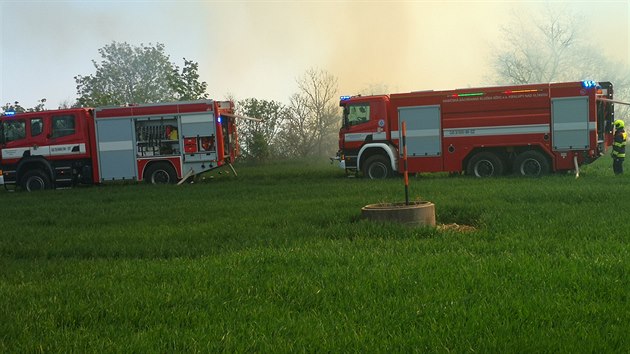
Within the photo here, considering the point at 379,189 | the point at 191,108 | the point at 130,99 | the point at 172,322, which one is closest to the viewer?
the point at 172,322

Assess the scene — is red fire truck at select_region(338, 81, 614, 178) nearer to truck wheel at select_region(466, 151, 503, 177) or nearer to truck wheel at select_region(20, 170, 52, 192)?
truck wheel at select_region(466, 151, 503, 177)

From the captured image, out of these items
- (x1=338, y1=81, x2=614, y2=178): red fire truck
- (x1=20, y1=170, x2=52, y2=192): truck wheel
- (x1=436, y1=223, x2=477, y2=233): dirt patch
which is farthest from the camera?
(x1=20, y1=170, x2=52, y2=192): truck wheel

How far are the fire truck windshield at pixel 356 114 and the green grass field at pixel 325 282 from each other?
8.96 m

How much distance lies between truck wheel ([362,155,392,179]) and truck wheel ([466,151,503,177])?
2460mm

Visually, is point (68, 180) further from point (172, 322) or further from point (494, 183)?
point (172, 322)

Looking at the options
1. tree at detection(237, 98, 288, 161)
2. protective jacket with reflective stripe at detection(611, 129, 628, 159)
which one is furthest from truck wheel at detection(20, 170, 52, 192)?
protective jacket with reflective stripe at detection(611, 129, 628, 159)

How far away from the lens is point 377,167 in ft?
61.3

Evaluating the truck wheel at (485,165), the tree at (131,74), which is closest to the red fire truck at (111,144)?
the truck wheel at (485,165)

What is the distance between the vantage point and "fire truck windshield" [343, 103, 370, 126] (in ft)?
61.0

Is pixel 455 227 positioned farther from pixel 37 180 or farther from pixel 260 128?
pixel 260 128

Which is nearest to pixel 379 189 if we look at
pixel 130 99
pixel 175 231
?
pixel 175 231

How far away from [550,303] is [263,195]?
9868 mm

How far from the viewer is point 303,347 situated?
3.62 meters

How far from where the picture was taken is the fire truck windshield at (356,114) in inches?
732
